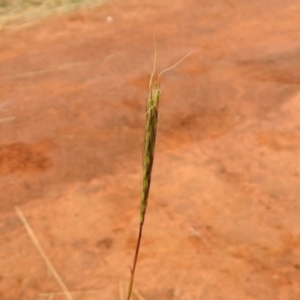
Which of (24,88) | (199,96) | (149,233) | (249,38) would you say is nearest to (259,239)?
(149,233)

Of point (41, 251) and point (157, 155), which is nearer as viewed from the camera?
point (41, 251)

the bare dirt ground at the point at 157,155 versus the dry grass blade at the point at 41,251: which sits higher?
the dry grass blade at the point at 41,251

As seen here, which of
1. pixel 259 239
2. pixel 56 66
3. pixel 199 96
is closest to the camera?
pixel 259 239

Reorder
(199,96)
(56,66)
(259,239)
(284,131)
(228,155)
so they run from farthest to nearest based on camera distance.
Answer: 1. (56,66)
2. (199,96)
3. (284,131)
4. (228,155)
5. (259,239)

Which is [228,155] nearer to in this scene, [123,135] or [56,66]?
[123,135]

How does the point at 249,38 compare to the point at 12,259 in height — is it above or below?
below

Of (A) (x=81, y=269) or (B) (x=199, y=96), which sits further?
(B) (x=199, y=96)

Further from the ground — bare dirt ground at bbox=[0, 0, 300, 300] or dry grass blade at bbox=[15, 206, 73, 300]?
dry grass blade at bbox=[15, 206, 73, 300]
